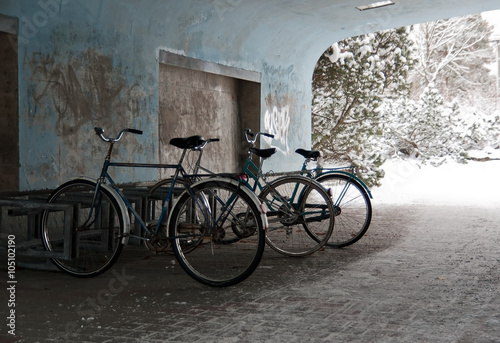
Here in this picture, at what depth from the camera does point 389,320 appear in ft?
12.6

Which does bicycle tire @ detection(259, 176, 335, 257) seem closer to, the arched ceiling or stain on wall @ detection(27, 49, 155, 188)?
stain on wall @ detection(27, 49, 155, 188)

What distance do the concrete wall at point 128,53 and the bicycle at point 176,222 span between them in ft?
4.89

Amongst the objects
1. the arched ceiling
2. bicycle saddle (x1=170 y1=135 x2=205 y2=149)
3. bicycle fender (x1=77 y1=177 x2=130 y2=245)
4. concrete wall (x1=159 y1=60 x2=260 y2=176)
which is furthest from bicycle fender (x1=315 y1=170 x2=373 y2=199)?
the arched ceiling

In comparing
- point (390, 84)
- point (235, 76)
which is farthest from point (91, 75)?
point (390, 84)

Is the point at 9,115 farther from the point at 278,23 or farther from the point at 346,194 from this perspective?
the point at 278,23

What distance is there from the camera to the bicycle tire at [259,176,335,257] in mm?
6129

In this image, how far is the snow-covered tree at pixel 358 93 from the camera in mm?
15844

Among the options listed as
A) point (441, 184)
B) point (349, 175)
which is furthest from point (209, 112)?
point (441, 184)

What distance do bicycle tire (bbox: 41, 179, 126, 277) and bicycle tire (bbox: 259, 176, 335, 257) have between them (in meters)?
1.50

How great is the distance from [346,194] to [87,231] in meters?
2.96

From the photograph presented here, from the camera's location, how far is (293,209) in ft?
20.7

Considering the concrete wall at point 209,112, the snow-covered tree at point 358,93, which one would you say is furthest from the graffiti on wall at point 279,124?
the snow-covered tree at point 358,93

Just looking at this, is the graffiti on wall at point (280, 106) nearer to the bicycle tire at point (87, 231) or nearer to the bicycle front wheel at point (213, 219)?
the bicycle tire at point (87, 231)

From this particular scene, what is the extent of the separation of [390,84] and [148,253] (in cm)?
1287
